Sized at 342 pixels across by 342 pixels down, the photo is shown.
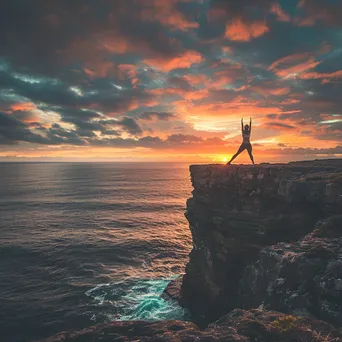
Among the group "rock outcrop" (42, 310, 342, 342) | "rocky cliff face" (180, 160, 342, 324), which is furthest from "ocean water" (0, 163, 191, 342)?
"rock outcrop" (42, 310, 342, 342)

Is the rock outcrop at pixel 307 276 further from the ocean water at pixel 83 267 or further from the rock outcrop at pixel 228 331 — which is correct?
the ocean water at pixel 83 267

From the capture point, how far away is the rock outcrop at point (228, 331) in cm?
869

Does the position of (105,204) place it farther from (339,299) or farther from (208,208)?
(339,299)

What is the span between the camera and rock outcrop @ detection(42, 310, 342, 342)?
28.5 ft

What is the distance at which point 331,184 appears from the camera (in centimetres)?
1809

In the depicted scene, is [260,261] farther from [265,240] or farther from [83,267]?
[83,267]

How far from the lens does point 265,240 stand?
22.5m

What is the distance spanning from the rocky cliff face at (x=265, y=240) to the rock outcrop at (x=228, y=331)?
3115 mm

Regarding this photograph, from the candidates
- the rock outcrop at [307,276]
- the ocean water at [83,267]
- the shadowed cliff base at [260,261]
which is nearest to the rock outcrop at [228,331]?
the shadowed cliff base at [260,261]

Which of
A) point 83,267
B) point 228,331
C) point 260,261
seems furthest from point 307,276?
point 83,267

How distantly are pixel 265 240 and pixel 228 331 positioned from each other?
48.2ft

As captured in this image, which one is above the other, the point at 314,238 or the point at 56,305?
the point at 314,238

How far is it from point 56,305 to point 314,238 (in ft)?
102

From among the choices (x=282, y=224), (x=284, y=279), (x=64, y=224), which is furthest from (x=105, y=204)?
(x=284, y=279)
